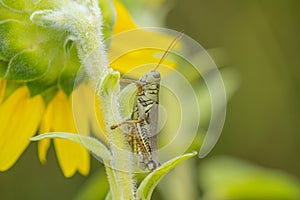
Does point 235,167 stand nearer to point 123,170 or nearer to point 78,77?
point 78,77

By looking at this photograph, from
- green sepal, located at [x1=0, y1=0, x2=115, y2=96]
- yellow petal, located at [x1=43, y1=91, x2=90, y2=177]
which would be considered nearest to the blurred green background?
yellow petal, located at [x1=43, y1=91, x2=90, y2=177]

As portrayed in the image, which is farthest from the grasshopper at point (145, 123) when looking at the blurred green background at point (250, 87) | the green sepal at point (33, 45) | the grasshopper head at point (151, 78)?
the blurred green background at point (250, 87)

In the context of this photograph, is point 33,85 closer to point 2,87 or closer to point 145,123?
point 2,87

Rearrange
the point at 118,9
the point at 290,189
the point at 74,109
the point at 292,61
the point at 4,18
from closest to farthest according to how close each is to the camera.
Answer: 1. the point at 4,18
2. the point at 74,109
3. the point at 118,9
4. the point at 290,189
5. the point at 292,61

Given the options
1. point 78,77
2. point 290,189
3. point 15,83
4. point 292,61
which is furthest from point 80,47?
point 292,61

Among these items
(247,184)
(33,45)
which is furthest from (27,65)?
(247,184)

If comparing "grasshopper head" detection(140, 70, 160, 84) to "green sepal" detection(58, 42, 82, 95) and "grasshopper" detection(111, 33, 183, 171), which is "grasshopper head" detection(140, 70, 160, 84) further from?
"green sepal" detection(58, 42, 82, 95)

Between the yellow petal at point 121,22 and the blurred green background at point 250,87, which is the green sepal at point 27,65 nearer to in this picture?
the yellow petal at point 121,22
